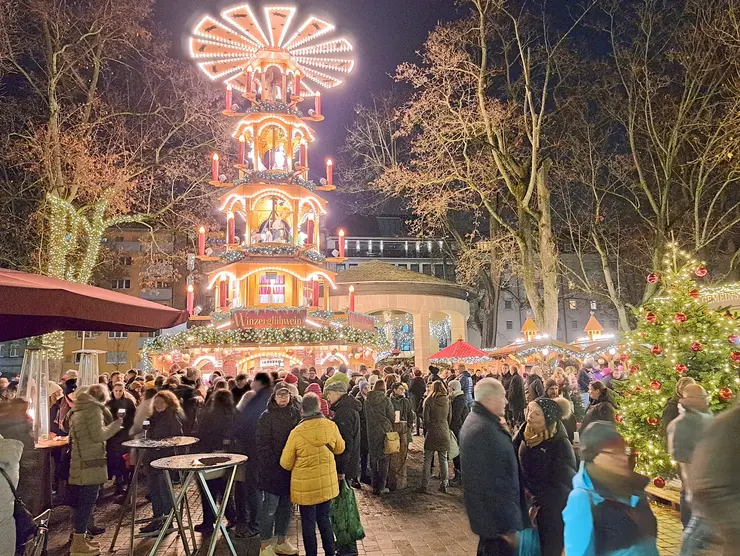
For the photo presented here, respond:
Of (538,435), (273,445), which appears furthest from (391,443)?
(538,435)

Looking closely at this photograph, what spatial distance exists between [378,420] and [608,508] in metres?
6.55

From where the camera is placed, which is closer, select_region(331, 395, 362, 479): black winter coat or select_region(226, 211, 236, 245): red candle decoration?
select_region(331, 395, 362, 479): black winter coat

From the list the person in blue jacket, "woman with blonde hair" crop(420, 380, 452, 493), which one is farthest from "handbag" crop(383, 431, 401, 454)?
the person in blue jacket

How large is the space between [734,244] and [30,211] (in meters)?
32.5

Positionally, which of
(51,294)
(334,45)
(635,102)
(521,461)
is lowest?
(521,461)

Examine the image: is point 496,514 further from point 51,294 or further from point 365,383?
point 365,383

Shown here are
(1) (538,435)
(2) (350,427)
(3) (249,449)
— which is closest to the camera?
(1) (538,435)

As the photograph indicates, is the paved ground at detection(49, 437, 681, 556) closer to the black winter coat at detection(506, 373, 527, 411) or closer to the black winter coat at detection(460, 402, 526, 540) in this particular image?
the black winter coat at detection(460, 402, 526, 540)

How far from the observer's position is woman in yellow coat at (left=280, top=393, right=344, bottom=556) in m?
5.91

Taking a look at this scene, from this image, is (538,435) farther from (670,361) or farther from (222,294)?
(222,294)

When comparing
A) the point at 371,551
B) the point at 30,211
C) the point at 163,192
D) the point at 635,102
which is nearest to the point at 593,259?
the point at 635,102

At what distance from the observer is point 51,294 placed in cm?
495

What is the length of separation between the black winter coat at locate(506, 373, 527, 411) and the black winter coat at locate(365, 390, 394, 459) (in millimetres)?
5818

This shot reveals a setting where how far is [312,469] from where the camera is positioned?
5934 millimetres
